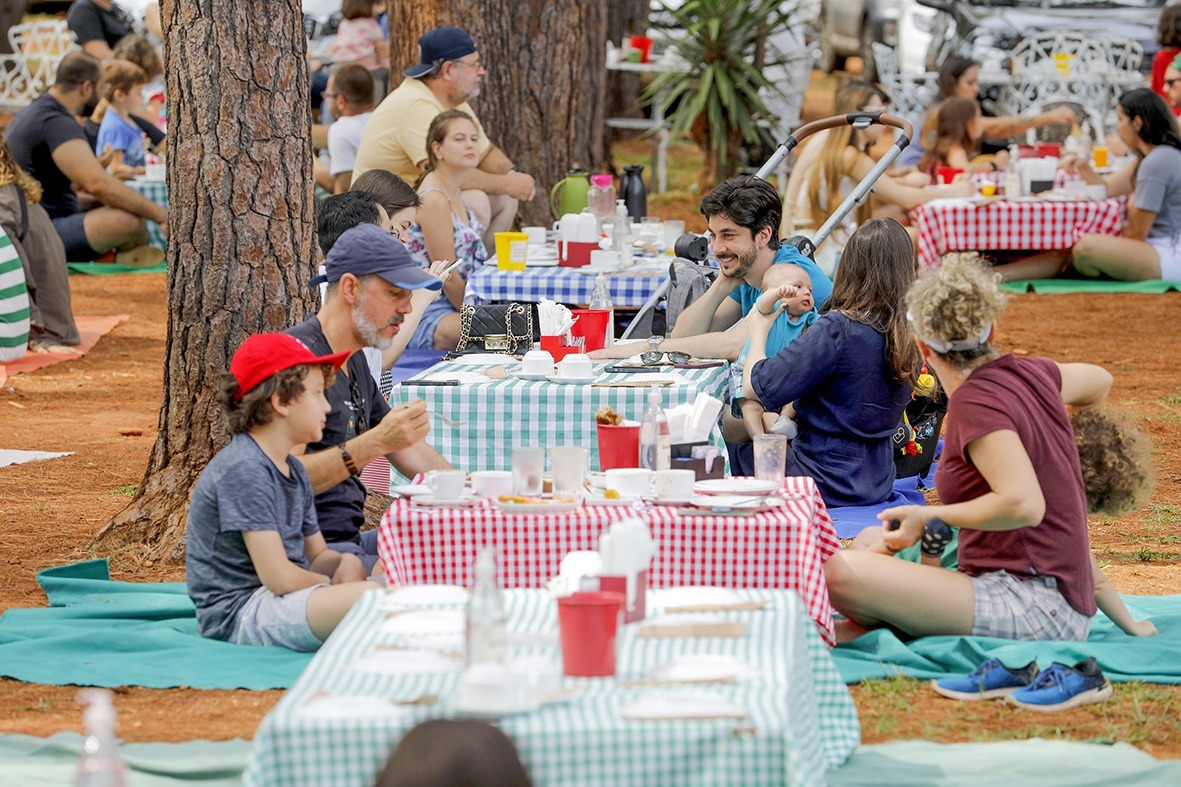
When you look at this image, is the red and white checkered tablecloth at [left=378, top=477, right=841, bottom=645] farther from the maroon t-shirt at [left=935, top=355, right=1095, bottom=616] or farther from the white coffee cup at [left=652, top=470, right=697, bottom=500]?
the maroon t-shirt at [left=935, top=355, right=1095, bottom=616]

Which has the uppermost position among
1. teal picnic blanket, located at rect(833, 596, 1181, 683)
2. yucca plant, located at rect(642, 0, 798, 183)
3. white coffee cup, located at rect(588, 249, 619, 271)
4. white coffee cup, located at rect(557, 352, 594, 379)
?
yucca plant, located at rect(642, 0, 798, 183)

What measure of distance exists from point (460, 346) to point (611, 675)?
3.67 meters

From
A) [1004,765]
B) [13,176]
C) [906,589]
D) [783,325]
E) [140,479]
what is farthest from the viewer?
[13,176]

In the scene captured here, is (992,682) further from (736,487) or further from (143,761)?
(143,761)

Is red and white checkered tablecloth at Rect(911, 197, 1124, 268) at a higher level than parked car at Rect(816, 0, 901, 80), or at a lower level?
lower

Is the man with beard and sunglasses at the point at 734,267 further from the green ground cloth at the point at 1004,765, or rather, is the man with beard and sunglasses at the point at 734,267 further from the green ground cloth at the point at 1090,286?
the green ground cloth at the point at 1090,286

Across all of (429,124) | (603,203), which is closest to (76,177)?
(429,124)

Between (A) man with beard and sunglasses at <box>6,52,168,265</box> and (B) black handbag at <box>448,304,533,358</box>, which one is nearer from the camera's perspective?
(B) black handbag at <box>448,304,533,358</box>

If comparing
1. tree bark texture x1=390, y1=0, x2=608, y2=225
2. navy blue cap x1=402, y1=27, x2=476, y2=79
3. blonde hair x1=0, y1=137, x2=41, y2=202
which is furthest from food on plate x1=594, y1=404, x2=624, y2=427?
tree bark texture x1=390, y1=0, x2=608, y2=225

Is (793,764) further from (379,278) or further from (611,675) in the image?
(379,278)

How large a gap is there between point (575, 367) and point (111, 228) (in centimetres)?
888

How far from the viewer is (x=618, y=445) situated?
4.64m

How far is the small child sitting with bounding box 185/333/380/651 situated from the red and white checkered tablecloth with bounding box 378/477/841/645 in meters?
0.17

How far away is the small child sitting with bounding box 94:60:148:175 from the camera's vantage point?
520 inches
